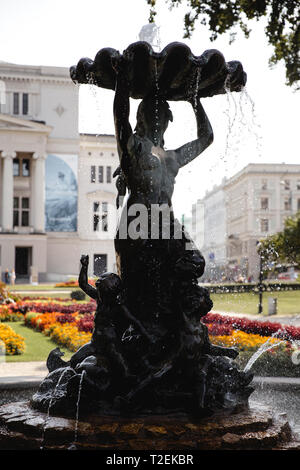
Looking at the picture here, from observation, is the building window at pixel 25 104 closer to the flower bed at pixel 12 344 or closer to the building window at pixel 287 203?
the building window at pixel 287 203

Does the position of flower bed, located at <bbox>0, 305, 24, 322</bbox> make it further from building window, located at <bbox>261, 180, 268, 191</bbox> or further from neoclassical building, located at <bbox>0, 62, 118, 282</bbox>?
building window, located at <bbox>261, 180, 268, 191</bbox>

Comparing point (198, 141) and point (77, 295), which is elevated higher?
point (198, 141)

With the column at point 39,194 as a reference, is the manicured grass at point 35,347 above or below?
below

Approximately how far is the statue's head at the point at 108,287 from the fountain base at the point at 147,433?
0.78 metres

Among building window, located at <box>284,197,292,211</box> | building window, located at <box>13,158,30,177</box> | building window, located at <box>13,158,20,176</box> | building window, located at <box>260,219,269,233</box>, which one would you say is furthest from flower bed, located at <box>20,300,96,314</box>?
building window, located at <box>284,197,292,211</box>

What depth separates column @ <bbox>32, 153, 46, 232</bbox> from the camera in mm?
46406

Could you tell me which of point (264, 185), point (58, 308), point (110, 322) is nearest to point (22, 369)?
point (110, 322)

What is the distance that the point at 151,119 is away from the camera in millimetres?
4402

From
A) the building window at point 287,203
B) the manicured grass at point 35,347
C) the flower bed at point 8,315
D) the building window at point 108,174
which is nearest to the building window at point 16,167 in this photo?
the building window at point 108,174

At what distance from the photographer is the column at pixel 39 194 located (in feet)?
152

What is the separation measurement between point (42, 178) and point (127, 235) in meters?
43.4

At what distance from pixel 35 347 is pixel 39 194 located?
3737 centimetres
